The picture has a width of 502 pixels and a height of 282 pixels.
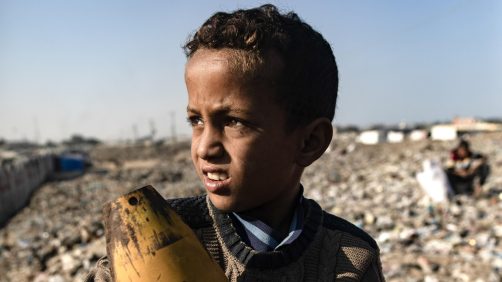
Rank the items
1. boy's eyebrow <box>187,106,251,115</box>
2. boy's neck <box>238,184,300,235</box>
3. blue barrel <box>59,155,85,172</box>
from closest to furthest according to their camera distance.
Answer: boy's eyebrow <box>187,106,251,115</box>, boy's neck <box>238,184,300,235</box>, blue barrel <box>59,155,85,172</box>

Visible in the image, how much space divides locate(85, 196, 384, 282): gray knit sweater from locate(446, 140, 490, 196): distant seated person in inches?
285

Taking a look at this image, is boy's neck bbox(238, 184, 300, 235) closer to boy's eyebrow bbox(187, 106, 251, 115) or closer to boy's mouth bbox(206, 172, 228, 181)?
boy's mouth bbox(206, 172, 228, 181)

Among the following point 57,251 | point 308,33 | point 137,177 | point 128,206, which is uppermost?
point 308,33

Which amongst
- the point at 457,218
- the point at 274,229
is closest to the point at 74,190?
the point at 457,218

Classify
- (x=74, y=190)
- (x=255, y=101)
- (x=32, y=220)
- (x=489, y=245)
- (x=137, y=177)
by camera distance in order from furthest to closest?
(x=137, y=177) < (x=74, y=190) < (x=32, y=220) < (x=489, y=245) < (x=255, y=101)

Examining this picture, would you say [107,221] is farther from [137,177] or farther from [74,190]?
[137,177]

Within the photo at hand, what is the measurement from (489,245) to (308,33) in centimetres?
499

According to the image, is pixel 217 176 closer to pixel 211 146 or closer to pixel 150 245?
pixel 211 146

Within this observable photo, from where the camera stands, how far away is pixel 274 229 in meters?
1.20

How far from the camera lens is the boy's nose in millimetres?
1100

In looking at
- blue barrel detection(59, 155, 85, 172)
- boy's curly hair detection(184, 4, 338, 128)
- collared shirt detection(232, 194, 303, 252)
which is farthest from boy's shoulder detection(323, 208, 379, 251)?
blue barrel detection(59, 155, 85, 172)

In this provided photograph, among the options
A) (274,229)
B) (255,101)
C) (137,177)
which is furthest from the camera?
(137,177)

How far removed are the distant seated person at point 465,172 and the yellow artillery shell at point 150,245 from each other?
762 cm

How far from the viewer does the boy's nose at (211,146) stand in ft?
3.61
